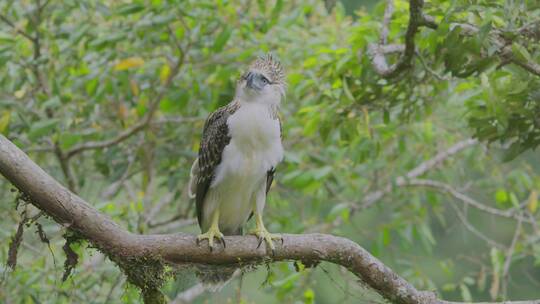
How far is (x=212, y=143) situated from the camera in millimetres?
4254

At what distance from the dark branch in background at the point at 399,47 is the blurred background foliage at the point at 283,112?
6 cm

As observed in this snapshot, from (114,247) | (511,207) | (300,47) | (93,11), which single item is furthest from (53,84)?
(511,207)

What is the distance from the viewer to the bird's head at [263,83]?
4.16m

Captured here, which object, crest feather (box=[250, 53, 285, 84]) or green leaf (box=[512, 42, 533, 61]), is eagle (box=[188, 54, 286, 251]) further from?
green leaf (box=[512, 42, 533, 61])

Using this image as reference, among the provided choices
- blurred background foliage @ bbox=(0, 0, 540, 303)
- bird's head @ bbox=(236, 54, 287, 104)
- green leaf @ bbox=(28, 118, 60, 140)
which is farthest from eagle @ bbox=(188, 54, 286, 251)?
green leaf @ bbox=(28, 118, 60, 140)

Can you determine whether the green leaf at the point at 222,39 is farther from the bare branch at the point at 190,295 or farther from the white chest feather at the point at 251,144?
the bare branch at the point at 190,295

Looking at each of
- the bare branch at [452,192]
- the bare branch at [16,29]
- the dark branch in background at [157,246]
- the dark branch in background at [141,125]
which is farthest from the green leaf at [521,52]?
the bare branch at [16,29]

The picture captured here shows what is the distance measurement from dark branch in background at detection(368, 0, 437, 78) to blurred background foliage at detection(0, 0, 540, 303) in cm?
6

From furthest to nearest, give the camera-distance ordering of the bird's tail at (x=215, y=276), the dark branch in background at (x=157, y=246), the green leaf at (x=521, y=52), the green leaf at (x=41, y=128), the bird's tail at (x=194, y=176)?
the green leaf at (x=41, y=128) < the bird's tail at (x=194, y=176) < the bird's tail at (x=215, y=276) < the green leaf at (x=521, y=52) < the dark branch in background at (x=157, y=246)

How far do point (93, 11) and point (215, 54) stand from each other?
0.89 metres

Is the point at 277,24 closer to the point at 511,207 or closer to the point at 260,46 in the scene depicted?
the point at 260,46

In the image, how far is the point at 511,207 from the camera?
6867 mm

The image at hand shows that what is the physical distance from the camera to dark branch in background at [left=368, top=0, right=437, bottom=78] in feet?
12.8

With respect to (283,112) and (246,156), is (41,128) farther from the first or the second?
(283,112)
